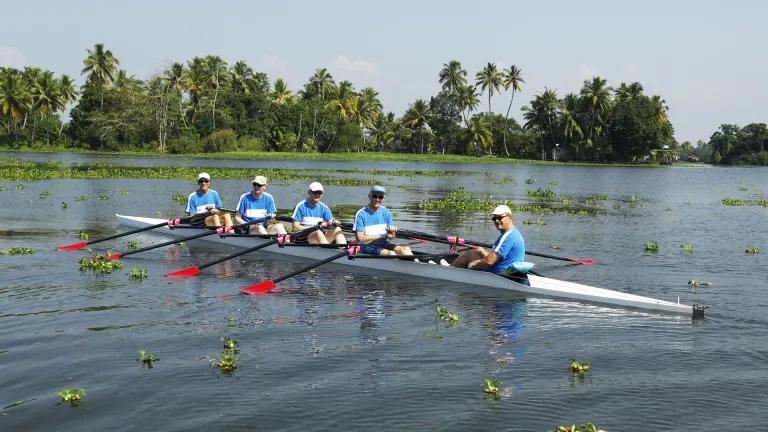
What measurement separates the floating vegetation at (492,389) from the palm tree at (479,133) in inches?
4910

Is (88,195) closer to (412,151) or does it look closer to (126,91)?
(126,91)

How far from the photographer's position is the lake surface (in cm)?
890

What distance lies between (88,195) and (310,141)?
80.3 metres

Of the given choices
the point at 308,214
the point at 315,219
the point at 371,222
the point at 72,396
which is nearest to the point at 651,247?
the point at 371,222

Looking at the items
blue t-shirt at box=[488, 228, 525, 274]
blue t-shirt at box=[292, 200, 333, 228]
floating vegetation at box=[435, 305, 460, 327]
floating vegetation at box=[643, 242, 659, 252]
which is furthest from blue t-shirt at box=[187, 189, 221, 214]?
floating vegetation at box=[643, 242, 659, 252]

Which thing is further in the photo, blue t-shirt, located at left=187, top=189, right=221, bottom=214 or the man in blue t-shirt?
blue t-shirt, located at left=187, top=189, right=221, bottom=214

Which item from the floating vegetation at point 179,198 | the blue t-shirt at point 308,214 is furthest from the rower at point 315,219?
the floating vegetation at point 179,198

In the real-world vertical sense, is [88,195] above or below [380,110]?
below

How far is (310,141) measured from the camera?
118 meters

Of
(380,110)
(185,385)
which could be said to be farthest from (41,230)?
(380,110)

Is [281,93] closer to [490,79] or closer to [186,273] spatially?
[490,79]

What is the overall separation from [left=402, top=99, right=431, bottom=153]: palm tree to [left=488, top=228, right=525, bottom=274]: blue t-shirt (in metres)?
126

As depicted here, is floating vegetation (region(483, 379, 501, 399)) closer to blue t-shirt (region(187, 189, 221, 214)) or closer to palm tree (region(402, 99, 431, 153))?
blue t-shirt (region(187, 189, 221, 214))

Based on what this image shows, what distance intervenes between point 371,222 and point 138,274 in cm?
584
